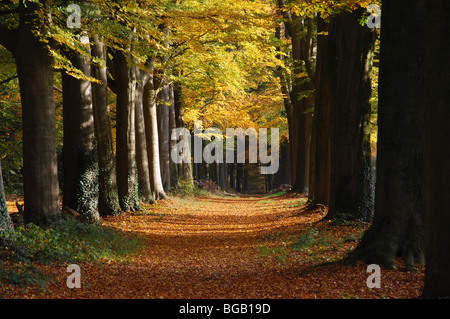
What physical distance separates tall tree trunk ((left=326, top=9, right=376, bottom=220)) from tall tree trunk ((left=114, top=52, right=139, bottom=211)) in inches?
321

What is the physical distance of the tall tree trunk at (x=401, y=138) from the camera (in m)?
7.30

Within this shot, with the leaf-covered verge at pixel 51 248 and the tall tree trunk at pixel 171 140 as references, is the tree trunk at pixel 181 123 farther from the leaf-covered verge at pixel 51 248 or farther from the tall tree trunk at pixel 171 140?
the leaf-covered verge at pixel 51 248

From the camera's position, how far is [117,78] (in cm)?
1678

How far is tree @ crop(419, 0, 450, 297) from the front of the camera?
469cm

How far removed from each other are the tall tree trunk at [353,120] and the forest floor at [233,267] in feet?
2.67

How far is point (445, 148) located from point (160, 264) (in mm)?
6939

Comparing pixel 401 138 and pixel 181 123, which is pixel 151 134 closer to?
pixel 181 123

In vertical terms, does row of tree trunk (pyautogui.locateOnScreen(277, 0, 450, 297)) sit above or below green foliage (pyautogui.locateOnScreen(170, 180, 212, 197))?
above

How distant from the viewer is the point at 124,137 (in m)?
16.6

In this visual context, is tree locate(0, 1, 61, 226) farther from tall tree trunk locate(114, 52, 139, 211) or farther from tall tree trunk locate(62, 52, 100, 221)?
tall tree trunk locate(114, 52, 139, 211)

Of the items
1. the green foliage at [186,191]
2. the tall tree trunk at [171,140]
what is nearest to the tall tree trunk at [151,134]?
the green foliage at [186,191]

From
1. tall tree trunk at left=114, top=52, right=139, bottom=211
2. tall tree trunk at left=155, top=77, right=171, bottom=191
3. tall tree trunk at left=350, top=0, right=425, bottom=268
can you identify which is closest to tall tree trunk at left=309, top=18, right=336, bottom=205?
tall tree trunk at left=350, top=0, right=425, bottom=268
